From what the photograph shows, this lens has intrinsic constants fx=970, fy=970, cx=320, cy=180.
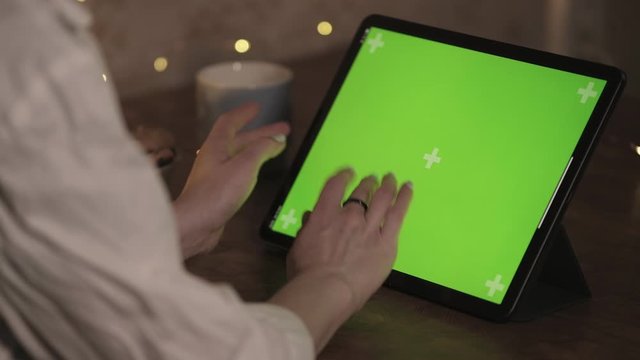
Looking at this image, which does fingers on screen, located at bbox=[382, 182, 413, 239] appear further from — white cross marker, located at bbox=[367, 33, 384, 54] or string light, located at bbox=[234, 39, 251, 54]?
string light, located at bbox=[234, 39, 251, 54]

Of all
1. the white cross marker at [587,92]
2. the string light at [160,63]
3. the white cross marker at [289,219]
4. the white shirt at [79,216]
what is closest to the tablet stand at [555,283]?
the white cross marker at [587,92]

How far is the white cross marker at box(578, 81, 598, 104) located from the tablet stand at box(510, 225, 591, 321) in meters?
0.12

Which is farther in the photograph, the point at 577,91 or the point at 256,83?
the point at 256,83

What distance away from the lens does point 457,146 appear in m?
0.94

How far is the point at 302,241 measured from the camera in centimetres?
82

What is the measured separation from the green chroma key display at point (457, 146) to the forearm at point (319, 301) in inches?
6.5

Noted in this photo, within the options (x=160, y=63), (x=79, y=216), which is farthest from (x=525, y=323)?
(x=160, y=63)

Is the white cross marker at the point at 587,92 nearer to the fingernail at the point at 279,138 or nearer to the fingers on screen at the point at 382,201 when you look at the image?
the fingers on screen at the point at 382,201

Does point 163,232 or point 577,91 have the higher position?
point 577,91

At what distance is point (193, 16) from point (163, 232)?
0.94m

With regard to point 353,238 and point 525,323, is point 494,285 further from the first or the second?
point 353,238

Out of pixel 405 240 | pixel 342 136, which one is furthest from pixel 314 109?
pixel 405 240

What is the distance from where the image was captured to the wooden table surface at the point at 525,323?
0.83 metres

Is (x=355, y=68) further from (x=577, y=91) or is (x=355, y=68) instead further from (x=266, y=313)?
(x=266, y=313)
